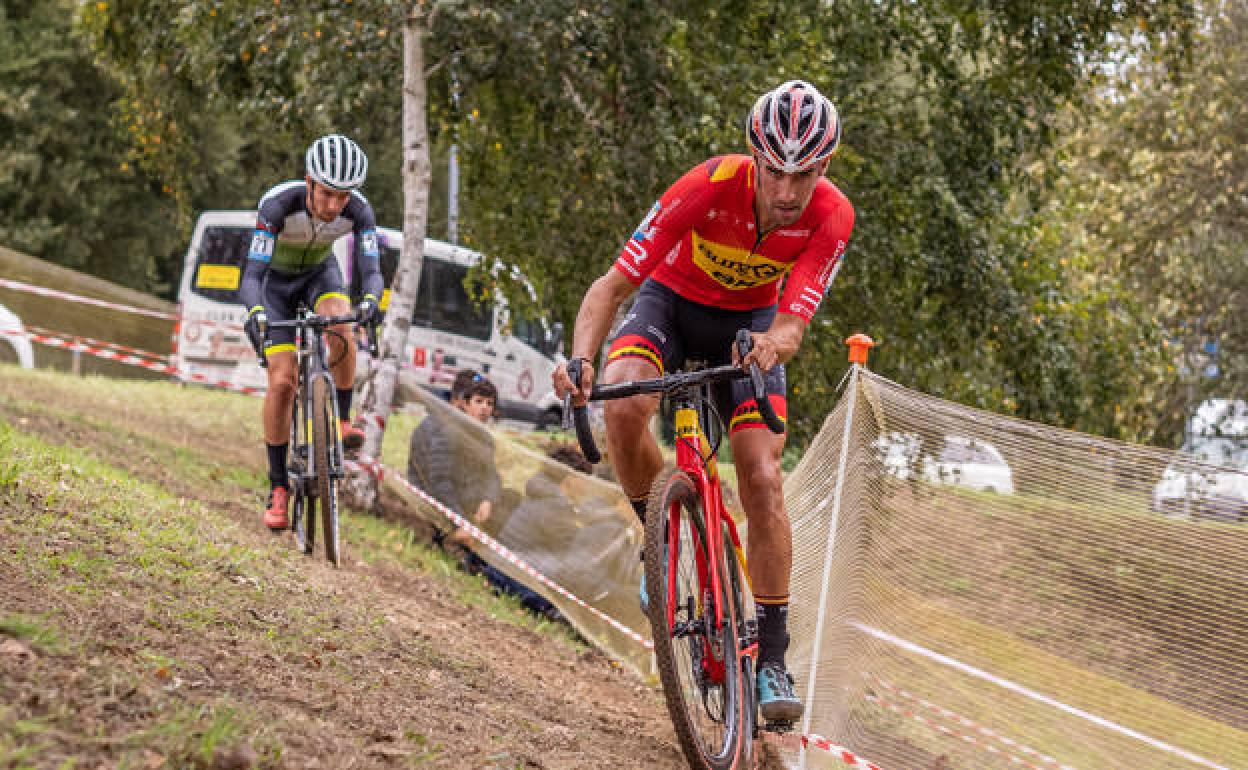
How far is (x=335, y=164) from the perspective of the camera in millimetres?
7551

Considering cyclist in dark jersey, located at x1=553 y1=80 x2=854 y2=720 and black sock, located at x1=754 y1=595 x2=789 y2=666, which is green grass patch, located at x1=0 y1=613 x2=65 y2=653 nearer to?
cyclist in dark jersey, located at x1=553 y1=80 x2=854 y2=720

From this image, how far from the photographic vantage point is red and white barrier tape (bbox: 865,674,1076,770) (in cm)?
599

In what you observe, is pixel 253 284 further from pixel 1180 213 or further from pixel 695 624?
pixel 1180 213

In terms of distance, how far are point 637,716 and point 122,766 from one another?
12.8 feet

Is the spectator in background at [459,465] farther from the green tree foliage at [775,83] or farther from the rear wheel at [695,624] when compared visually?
the rear wheel at [695,624]

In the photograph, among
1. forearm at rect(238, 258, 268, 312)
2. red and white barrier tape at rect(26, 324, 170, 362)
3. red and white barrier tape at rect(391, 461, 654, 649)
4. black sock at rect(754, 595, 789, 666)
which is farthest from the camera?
red and white barrier tape at rect(26, 324, 170, 362)

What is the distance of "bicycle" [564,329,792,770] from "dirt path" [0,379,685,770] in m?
0.37

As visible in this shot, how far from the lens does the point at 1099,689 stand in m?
6.17

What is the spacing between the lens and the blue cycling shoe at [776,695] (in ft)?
16.1

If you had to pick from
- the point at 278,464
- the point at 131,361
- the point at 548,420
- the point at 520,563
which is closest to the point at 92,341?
the point at 548,420

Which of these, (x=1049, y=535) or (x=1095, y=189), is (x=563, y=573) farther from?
(x=1095, y=189)

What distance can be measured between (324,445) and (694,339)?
3.10 metres

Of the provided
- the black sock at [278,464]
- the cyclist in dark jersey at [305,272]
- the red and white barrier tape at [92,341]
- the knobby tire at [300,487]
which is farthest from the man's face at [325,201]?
the red and white barrier tape at [92,341]

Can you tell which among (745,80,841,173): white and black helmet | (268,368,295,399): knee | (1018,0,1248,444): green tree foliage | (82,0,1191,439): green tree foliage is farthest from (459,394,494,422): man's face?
(1018,0,1248,444): green tree foliage
